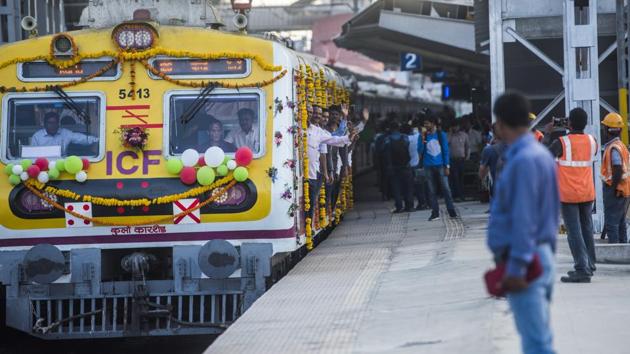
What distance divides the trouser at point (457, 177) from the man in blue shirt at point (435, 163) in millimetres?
4395

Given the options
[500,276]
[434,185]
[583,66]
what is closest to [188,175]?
[500,276]

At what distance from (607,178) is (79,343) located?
592 centimetres

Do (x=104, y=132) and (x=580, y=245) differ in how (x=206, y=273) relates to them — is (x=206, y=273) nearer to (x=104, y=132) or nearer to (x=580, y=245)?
(x=104, y=132)

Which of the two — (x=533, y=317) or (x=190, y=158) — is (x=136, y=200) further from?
(x=533, y=317)

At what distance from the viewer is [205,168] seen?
39.4 feet

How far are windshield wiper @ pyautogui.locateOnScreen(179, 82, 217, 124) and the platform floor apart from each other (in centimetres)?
187

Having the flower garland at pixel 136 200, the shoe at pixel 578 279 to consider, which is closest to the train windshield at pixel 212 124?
the flower garland at pixel 136 200

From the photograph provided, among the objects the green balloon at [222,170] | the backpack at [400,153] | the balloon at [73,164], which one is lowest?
the green balloon at [222,170]

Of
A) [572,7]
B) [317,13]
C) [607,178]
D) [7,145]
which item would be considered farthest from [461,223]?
[317,13]

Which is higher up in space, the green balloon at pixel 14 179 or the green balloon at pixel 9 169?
the green balloon at pixel 9 169

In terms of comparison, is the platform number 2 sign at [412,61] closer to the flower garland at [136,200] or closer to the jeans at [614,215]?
the jeans at [614,215]

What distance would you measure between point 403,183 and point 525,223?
17.3 m

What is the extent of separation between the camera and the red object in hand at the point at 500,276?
20.7 ft

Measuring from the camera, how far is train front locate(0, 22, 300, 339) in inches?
465
